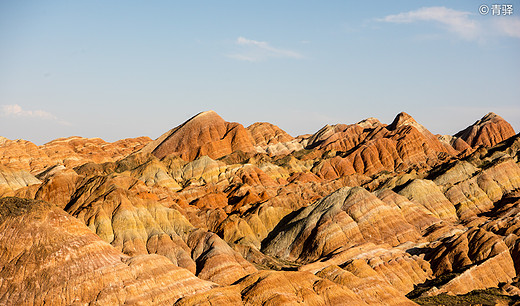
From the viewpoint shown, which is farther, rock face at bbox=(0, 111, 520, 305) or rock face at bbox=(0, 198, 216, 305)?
rock face at bbox=(0, 111, 520, 305)

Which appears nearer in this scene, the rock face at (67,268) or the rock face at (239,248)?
the rock face at (67,268)

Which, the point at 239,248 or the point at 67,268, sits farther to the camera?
the point at 239,248

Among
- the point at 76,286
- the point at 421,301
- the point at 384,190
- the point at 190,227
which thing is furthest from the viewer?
the point at 384,190

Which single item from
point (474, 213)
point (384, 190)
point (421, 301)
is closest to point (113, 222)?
point (421, 301)

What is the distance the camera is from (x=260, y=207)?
197750 mm

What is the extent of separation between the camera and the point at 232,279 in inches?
4993

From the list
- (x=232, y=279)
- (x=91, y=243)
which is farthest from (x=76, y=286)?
(x=232, y=279)

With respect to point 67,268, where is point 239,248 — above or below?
below

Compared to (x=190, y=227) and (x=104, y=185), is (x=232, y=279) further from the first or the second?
(x=104, y=185)

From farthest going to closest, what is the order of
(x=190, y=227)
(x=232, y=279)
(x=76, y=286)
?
(x=190, y=227), (x=232, y=279), (x=76, y=286)

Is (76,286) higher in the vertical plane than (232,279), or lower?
higher

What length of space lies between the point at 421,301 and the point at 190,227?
211 feet

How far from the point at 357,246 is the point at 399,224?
27.9 metres

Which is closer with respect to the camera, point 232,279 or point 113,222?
point 232,279
